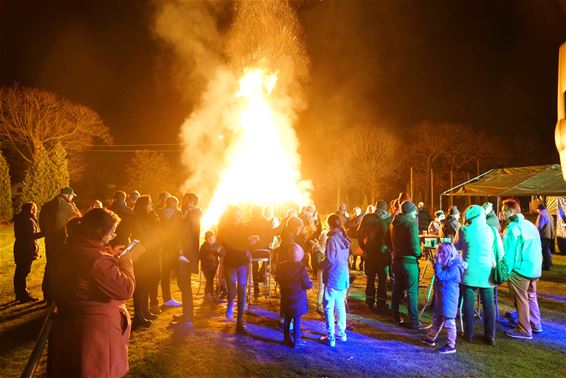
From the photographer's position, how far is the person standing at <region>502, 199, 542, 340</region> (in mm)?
6344

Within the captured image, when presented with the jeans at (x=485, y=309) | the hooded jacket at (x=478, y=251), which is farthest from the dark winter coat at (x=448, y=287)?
the jeans at (x=485, y=309)

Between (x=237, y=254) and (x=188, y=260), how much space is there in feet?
2.76

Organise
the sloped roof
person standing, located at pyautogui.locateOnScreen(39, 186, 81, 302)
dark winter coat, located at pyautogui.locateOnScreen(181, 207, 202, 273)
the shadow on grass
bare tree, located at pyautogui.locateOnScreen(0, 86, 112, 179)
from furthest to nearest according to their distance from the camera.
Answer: bare tree, located at pyautogui.locateOnScreen(0, 86, 112, 179) → the sloped roof → person standing, located at pyautogui.locateOnScreen(39, 186, 81, 302) → dark winter coat, located at pyautogui.locateOnScreen(181, 207, 202, 273) → the shadow on grass

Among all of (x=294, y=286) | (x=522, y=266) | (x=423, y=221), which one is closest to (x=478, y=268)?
(x=522, y=266)

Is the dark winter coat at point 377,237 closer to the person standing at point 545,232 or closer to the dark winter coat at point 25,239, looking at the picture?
the dark winter coat at point 25,239

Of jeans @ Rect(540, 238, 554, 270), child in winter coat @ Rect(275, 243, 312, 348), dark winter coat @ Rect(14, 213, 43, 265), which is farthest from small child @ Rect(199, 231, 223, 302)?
jeans @ Rect(540, 238, 554, 270)

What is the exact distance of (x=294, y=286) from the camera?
225 inches

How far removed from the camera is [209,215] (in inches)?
916

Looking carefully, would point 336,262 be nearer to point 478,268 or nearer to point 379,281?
point 478,268

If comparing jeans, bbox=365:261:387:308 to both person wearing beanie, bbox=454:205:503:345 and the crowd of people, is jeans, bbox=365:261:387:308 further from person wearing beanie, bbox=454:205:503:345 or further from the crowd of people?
person wearing beanie, bbox=454:205:503:345

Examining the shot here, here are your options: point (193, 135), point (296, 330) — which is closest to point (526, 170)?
point (296, 330)

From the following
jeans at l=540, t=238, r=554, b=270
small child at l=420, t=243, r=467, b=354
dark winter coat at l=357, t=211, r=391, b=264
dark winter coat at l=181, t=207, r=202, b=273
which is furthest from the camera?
jeans at l=540, t=238, r=554, b=270

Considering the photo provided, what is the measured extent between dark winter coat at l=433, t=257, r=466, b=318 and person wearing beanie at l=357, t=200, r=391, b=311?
73.6 inches

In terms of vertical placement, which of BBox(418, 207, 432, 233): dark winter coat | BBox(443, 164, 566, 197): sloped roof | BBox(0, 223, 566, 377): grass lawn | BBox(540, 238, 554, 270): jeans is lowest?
BBox(0, 223, 566, 377): grass lawn
